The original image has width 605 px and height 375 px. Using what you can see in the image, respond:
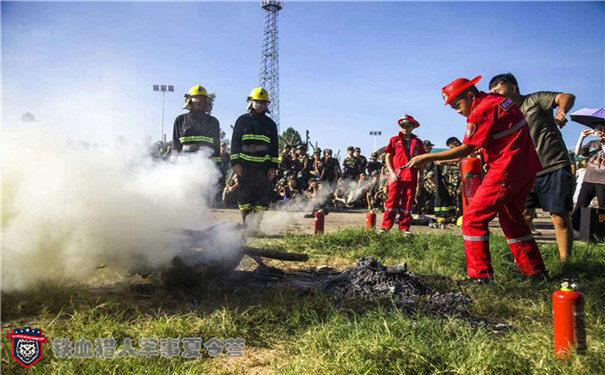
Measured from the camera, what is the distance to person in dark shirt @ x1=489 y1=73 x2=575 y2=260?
15.6 ft

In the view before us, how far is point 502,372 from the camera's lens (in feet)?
7.57

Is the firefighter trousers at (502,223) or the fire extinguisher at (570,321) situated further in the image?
the firefighter trousers at (502,223)

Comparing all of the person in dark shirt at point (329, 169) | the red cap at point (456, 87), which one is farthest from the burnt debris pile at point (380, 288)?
the person in dark shirt at point (329, 169)

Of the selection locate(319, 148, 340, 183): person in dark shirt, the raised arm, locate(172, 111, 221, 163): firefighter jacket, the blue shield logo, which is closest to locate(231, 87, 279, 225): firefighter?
locate(172, 111, 221, 163): firefighter jacket

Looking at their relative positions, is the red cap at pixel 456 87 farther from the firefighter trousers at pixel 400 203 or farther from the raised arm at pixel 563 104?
the firefighter trousers at pixel 400 203

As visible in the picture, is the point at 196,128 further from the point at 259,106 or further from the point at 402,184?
the point at 402,184

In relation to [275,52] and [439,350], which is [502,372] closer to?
[439,350]

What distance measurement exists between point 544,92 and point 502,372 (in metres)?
3.82

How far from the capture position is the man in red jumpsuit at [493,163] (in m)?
4.01

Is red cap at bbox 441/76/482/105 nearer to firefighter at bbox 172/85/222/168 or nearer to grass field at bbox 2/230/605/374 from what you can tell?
grass field at bbox 2/230/605/374

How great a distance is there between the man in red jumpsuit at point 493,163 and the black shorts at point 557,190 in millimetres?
861

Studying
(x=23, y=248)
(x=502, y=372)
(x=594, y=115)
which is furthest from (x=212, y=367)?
(x=594, y=115)

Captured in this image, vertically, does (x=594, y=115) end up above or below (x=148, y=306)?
above

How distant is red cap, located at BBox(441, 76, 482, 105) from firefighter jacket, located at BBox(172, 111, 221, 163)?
3.70 m
